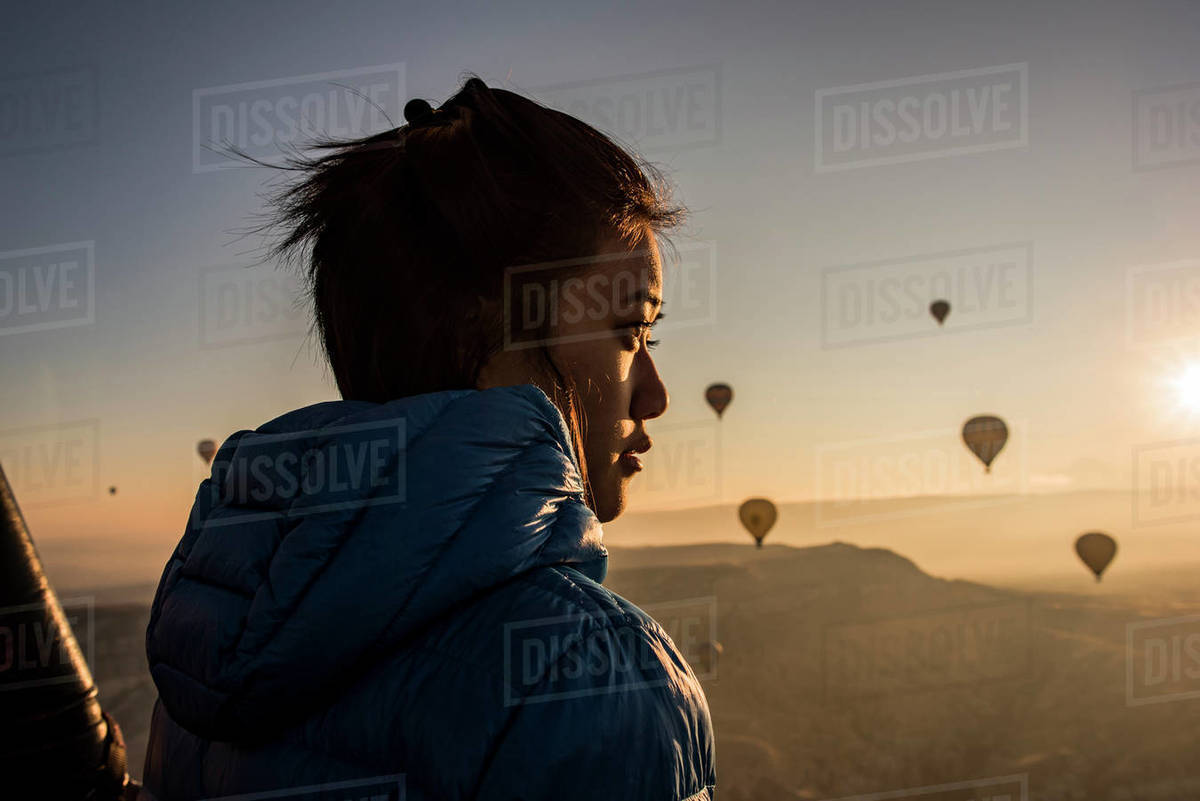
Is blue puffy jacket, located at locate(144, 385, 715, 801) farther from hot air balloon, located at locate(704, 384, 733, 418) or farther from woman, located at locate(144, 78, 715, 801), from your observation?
hot air balloon, located at locate(704, 384, 733, 418)

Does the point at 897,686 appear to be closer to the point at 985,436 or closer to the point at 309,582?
the point at 985,436

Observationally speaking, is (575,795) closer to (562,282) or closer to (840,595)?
(562,282)

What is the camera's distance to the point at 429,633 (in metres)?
0.83

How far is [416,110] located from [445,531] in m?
0.77

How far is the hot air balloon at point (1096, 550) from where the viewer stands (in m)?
23.1

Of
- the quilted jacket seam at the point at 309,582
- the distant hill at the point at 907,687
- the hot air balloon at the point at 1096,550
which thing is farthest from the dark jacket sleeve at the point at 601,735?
the distant hill at the point at 907,687

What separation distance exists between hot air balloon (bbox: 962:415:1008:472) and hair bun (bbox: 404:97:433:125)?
2229 centimetres

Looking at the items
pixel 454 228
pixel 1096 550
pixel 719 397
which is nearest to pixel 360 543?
pixel 454 228

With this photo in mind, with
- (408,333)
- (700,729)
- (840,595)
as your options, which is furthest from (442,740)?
(840,595)

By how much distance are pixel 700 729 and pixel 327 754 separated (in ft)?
1.30

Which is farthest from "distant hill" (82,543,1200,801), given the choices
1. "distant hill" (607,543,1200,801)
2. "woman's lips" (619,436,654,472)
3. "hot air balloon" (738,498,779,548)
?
"woman's lips" (619,436,654,472)

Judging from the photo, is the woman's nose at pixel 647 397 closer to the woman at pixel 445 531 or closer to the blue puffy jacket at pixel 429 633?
the woman at pixel 445 531

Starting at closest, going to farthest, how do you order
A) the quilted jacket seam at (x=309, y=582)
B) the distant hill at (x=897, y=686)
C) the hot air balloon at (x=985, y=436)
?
the quilted jacket seam at (x=309, y=582), the hot air balloon at (x=985, y=436), the distant hill at (x=897, y=686)

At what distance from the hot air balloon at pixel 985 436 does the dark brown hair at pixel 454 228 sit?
2225cm
